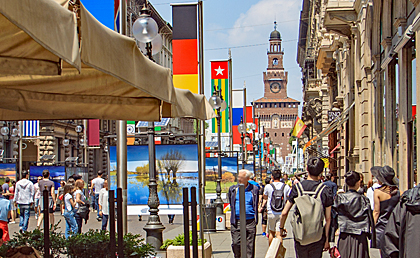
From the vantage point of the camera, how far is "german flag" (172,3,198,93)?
14477 millimetres

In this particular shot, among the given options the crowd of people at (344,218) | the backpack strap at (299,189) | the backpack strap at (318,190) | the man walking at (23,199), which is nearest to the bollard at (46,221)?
the crowd of people at (344,218)

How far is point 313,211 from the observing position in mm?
6812

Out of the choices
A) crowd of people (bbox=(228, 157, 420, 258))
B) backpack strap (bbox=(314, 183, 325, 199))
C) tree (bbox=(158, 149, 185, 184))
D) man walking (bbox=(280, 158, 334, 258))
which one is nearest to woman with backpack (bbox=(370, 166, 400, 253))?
crowd of people (bbox=(228, 157, 420, 258))

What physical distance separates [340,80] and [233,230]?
84.9 feet

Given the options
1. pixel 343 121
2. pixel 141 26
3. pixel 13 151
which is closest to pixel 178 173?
pixel 141 26

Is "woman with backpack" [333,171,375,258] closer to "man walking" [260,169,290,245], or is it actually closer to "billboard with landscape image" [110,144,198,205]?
"man walking" [260,169,290,245]

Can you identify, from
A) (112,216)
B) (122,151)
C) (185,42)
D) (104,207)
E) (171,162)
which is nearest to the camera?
(112,216)

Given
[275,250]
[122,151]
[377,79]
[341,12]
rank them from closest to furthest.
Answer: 1. [275,250]
2. [122,151]
3. [377,79]
4. [341,12]

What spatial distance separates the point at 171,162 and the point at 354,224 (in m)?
6.26

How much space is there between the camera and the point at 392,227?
6227 mm

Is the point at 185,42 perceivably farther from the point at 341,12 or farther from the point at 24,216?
the point at 341,12

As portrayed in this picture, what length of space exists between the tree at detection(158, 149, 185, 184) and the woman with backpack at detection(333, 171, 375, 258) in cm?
596

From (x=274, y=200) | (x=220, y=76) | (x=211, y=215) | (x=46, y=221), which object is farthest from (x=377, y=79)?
(x=46, y=221)

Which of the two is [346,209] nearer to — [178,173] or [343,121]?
[178,173]
